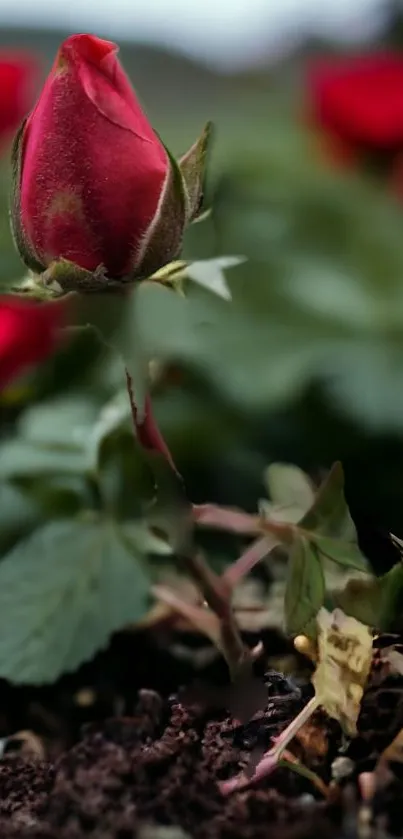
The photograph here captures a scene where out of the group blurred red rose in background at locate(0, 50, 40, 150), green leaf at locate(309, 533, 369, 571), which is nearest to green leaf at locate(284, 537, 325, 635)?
green leaf at locate(309, 533, 369, 571)

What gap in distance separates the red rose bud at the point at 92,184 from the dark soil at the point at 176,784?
98mm

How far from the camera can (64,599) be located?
11.0 inches

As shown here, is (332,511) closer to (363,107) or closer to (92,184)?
(92,184)

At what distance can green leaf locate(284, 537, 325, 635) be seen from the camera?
8.2 inches

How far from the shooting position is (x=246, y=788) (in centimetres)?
20

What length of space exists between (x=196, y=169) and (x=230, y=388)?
12.8 inches

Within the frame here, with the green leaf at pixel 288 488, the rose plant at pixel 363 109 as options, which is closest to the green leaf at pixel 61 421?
the green leaf at pixel 288 488

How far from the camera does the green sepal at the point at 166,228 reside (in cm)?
18

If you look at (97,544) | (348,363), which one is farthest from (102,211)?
(348,363)

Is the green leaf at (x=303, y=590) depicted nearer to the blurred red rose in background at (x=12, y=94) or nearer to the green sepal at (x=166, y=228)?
the green sepal at (x=166, y=228)

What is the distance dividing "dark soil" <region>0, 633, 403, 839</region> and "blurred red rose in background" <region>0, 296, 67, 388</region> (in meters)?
0.20

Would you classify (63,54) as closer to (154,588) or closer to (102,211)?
(102,211)

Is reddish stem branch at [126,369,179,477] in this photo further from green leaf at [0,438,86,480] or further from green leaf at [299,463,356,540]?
green leaf at [0,438,86,480]

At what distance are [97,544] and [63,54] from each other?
16cm
